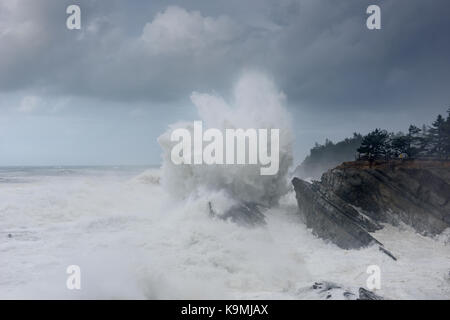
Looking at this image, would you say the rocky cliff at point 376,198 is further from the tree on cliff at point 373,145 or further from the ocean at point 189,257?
the tree on cliff at point 373,145

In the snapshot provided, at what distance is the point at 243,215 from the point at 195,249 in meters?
5.22

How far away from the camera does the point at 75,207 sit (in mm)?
26312

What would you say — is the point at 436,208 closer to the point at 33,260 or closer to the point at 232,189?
the point at 232,189

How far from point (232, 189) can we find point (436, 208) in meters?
12.7

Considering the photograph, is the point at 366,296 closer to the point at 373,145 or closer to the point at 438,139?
the point at 373,145

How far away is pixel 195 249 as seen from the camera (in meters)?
17.5

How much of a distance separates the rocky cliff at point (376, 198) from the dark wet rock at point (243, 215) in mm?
3204

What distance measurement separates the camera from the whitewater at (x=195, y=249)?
44.7 feet

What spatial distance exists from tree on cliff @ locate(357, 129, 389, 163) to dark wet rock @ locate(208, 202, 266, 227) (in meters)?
11.0

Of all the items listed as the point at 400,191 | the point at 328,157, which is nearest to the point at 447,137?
the point at 400,191

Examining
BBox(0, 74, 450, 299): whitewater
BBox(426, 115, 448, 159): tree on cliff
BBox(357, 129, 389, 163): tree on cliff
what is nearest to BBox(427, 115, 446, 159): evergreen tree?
BBox(426, 115, 448, 159): tree on cliff

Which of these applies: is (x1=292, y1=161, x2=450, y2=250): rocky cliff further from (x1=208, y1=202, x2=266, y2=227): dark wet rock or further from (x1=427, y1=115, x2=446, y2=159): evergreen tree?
(x1=427, y1=115, x2=446, y2=159): evergreen tree

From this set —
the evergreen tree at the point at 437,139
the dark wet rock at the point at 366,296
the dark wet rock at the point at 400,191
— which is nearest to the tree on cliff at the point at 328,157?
the evergreen tree at the point at 437,139
